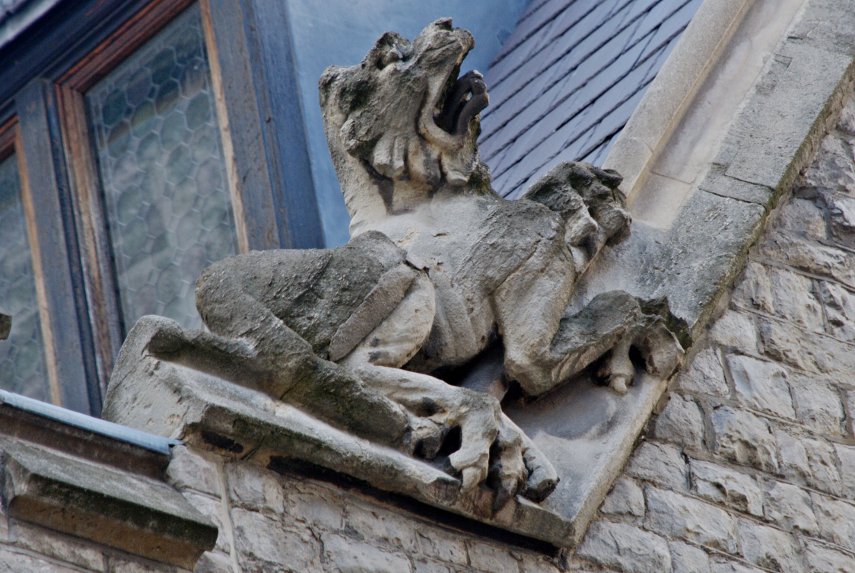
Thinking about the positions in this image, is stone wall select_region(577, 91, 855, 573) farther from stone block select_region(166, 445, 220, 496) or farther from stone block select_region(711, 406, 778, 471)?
stone block select_region(166, 445, 220, 496)

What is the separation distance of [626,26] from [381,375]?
126 inches

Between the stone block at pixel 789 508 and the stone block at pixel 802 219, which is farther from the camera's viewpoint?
the stone block at pixel 802 219

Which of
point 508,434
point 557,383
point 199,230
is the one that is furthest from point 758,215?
point 199,230

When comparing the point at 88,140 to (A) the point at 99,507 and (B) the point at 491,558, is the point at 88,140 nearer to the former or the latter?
(B) the point at 491,558

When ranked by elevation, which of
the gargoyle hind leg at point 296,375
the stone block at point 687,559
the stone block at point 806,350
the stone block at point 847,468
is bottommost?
the gargoyle hind leg at point 296,375

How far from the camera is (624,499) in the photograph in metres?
5.96

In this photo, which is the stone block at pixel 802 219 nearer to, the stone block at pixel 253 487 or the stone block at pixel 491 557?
the stone block at pixel 491 557

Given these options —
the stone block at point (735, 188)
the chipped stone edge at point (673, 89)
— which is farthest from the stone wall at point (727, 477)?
the chipped stone edge at point (673, 89)

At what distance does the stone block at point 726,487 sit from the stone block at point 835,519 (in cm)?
19

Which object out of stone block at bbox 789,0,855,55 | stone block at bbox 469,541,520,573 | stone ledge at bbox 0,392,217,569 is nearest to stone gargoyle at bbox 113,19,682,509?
stone block at bbox 469,541,520,573

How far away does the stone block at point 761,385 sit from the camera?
6.41 meters

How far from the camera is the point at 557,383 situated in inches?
236

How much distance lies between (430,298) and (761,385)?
125 centimetres

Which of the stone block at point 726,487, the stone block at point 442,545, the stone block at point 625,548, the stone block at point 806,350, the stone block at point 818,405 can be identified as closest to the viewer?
the stone block at point 442,545
